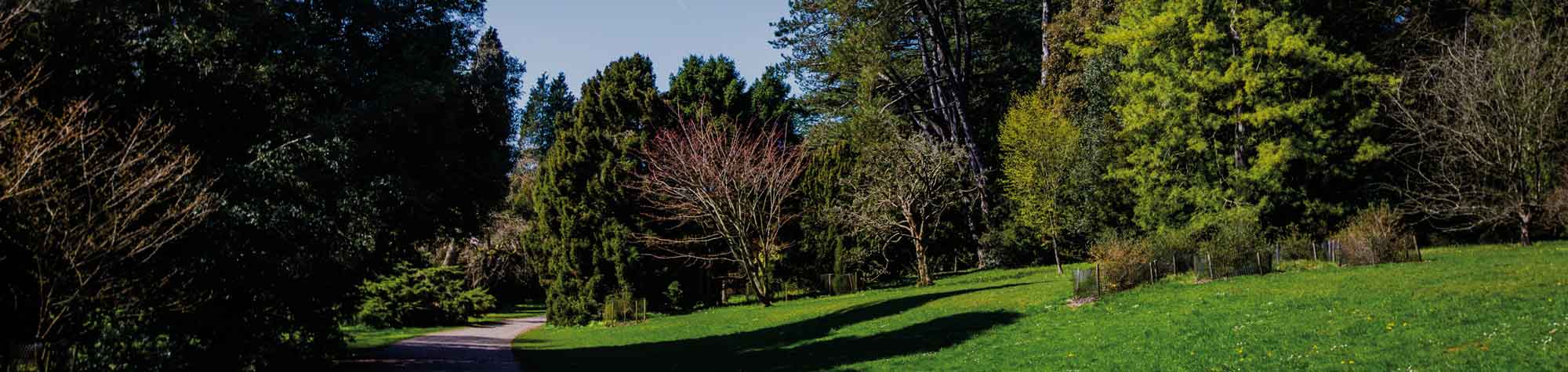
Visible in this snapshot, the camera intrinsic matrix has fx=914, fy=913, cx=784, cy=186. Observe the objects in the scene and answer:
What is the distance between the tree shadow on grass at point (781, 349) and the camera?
63.8 feet

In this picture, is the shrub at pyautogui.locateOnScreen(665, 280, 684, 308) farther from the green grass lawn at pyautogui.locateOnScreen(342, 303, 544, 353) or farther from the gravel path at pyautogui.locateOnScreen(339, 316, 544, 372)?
the green grass lawn at pyautogui.locateOnScreen(342, 303, 544, 353)

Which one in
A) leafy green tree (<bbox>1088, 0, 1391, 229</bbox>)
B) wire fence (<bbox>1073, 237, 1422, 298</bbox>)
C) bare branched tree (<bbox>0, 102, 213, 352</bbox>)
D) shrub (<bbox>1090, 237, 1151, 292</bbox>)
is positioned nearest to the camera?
bare branched tree (<bbox>0, 102, 213, 352</bbox>)

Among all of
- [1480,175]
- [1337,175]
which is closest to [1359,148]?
[1337,175]

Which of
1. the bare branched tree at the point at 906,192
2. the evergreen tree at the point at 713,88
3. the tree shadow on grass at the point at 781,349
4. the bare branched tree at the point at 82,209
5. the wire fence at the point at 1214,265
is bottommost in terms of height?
the tree shadow on grass at the point at 781,349

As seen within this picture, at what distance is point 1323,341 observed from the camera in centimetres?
1402

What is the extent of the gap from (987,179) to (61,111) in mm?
44168

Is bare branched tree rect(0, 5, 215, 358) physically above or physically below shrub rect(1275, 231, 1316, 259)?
above

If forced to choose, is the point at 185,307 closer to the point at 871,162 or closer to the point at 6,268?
the point at 6,268

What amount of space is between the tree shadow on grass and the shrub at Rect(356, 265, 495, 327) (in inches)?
Answer: 485

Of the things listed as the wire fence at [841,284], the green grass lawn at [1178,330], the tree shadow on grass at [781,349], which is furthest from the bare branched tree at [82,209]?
the wire fence at [841,284]

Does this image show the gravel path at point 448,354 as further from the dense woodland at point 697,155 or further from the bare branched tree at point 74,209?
the bare branched tree at point 74,209

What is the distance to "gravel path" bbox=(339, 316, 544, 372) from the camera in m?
19.2

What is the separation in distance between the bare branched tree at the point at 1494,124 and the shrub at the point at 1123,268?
54.9 ft

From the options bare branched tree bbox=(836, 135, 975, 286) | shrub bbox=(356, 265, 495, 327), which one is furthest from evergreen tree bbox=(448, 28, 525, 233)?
bare branched tree bbox=(836, 135, 975, 286)
